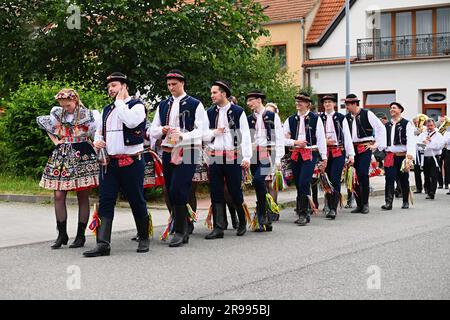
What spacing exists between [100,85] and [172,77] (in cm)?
1015

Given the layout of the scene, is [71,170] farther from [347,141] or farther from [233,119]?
[347,141]

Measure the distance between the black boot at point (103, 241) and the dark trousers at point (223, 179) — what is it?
1.85 meters

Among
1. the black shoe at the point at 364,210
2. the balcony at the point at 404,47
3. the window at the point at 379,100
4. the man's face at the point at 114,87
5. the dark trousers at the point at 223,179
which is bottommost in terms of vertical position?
the black shoe at the point at 364,210

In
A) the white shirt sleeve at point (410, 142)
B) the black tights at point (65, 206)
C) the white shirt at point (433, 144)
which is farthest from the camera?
the white shirt at point (433, 144)

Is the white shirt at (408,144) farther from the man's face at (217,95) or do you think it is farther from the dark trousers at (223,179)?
the man's face at (217,95)

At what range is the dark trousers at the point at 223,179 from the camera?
33.3 feet

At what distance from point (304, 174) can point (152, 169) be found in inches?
98.8

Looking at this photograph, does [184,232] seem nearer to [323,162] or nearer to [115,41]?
[323,162]

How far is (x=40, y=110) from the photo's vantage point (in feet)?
50.0

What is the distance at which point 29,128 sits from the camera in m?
15.1

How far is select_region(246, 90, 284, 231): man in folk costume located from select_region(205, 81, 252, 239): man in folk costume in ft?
2.15

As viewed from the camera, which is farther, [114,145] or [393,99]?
[393,99]

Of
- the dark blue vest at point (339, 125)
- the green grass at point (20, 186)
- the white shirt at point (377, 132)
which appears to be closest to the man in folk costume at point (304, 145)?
the dark blue vest at point (339, 125)
